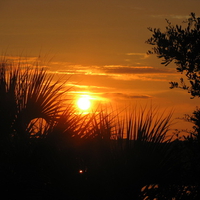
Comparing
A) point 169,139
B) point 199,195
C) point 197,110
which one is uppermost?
point 197,110

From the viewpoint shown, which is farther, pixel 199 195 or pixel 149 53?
pixel 149 53

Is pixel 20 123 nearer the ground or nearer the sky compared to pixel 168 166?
nearer the sky

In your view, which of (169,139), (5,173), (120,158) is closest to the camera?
(5,173)

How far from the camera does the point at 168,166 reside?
17.2 feet

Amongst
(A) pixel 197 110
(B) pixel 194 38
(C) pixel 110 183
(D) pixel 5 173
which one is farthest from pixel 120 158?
(B) pixel 194 38

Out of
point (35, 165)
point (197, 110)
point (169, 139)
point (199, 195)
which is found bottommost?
point (199, 195)

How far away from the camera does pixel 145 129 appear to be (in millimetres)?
5355

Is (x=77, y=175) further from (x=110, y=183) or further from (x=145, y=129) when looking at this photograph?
(x=145, y=129)

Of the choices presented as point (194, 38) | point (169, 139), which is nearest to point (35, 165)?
point (169, 139)

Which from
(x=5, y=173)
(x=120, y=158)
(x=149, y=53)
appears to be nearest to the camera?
(x=5, y=173)

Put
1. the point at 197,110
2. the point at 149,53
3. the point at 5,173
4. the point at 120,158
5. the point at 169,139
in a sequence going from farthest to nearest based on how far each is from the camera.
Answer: the point at 149,53 < the point at 197,110 < the point at 169,139 < the point at 120,158 < the point at 5,173

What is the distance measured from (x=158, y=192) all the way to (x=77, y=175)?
111 cm

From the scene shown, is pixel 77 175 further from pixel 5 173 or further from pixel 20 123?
pixel 20 123

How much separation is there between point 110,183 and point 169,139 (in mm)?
1236
